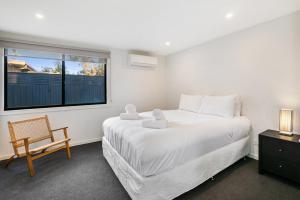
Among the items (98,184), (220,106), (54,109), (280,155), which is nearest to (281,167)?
(280,155)

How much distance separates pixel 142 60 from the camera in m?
3.90

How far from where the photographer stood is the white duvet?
145 centimetres

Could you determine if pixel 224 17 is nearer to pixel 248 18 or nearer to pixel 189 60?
pixel 248 18

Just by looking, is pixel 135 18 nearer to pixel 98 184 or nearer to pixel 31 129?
pixel 98 184

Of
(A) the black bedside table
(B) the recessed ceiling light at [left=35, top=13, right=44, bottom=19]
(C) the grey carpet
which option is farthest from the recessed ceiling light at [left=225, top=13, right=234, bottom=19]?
(B) the recessed ceiling light at [left=35, top=13, right=44, bottom=19]

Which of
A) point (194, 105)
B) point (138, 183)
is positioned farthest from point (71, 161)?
point (194, 105)

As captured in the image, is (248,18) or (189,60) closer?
(248,18)

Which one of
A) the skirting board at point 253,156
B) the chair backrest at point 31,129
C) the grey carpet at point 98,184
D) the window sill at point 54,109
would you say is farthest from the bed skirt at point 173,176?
the window sill at point 54,109

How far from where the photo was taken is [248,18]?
224 cm

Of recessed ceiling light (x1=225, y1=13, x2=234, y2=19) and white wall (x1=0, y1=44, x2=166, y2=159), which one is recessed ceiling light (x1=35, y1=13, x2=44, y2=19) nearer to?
white wall (x1=0, y1=44, x2=166, y2=159)

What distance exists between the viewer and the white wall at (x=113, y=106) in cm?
281

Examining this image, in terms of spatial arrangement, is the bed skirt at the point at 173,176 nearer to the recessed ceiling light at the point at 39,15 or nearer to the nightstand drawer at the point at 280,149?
the nightstand drawer at the point at 280,149

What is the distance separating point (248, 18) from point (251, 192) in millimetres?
2407

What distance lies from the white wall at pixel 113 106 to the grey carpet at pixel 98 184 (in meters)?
0.85
